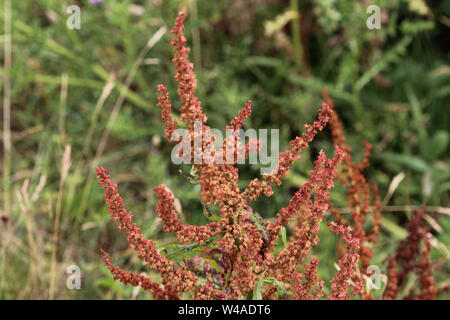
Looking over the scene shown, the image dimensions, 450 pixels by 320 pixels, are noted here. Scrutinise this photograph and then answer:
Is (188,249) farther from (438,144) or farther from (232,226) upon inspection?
(438,144)

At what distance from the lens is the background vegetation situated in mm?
2584

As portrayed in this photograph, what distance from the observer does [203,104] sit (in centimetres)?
288

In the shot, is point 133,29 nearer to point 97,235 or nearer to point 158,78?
point 158,78

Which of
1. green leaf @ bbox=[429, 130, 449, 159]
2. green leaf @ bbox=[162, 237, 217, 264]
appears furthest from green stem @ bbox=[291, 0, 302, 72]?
green leaf @ bbox=[162, 237, 217, 264]

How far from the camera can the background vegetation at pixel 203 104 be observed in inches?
102

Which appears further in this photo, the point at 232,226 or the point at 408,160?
the point at 408,160

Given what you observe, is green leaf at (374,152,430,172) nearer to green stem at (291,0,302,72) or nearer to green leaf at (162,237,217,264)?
green stem at (291,0,302,72)

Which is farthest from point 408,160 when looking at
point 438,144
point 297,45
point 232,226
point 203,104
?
point 232,226

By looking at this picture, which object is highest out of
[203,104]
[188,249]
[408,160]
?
[203,104]

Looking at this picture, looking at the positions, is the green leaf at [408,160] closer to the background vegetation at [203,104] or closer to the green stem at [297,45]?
the background vegetation at [203,104]

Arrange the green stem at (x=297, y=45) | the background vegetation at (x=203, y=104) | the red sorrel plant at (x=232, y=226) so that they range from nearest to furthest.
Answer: the red sorrel plant at (x=232, y=226) < the background vegetation at (x=203, y=104) < the green stem at (x=297, y=45)

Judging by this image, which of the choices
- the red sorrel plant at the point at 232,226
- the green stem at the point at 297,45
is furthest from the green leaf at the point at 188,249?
the green stem at the point at 297,45

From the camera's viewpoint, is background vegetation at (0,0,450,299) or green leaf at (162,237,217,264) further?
background vegetation at (0,0,450,299)
